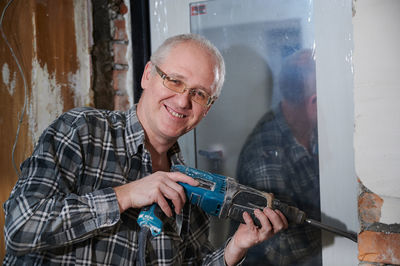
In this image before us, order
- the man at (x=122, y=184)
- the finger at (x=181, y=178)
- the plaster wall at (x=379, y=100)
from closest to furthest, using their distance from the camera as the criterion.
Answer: the plaster wall at (x=379, y=100), the man at (x=122, y=184), the finger at (x=181, y=178)

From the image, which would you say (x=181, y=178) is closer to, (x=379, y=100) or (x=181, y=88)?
(x=181, y=88)

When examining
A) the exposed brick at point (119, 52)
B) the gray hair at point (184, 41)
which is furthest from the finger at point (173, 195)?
the exposed brick at point (119, 52)

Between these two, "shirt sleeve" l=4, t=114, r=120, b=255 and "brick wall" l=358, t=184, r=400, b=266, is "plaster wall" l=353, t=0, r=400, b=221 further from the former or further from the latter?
"shirt sleeve" l=4, t=114, r=120, b=255

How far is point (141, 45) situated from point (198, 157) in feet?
2.03

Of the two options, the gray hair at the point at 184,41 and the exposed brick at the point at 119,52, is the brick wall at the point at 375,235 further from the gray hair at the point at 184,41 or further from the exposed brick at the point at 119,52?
the exposed brick at the point at 119,52

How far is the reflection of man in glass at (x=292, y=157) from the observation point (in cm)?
147

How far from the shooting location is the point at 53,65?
62.4 inches

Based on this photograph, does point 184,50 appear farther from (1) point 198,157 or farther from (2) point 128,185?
(1) point 198,157

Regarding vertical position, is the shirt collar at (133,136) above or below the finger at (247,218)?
above

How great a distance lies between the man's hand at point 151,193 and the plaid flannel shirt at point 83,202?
0.11 feet

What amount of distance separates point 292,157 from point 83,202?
2.97ft

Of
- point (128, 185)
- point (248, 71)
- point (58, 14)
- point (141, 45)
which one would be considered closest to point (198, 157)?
point (248, 71)

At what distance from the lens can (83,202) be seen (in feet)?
3.09

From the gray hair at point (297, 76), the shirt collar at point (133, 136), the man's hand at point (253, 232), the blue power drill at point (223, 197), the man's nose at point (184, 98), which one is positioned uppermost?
the gray hair at point (297, 76)
